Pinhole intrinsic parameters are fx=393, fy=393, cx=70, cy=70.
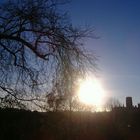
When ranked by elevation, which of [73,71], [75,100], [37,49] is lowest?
[75,100]

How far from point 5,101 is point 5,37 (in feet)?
8.04

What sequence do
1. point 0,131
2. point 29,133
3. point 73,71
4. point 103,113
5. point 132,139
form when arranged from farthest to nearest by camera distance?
point 103,113 < point 132,139 < point 29,133 < point 0,131 < point 73,71

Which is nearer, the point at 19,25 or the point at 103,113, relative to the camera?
the point at 19,25

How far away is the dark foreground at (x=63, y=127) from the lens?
23.4m

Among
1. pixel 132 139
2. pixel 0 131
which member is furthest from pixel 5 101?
pixel 132 139

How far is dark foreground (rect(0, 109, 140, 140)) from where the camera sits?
23.4 metres

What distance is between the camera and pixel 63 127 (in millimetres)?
27203

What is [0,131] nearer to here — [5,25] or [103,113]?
[5,25]

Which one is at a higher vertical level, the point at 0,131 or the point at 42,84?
the point at 42,84

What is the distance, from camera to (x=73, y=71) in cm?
1412

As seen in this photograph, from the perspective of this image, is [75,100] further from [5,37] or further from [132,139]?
[132,139]

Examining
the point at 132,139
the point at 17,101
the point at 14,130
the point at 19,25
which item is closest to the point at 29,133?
the point at 14,130

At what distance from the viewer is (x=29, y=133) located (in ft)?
84.7

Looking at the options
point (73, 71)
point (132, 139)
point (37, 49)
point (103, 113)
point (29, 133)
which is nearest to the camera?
point (73, 71)
